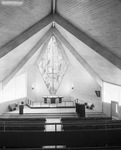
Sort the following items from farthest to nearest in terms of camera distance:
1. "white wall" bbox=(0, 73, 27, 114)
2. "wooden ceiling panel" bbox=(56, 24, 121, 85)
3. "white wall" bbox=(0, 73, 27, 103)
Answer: "white wall" bbox=(0, 73, 27, 103), "white wall" bbox=(0, 73, 27, 114), "wooden ceiling panel" bbox=(56, 24, 121, 85)

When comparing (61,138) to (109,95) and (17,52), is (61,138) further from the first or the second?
(109,95)

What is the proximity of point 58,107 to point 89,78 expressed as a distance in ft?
13.3

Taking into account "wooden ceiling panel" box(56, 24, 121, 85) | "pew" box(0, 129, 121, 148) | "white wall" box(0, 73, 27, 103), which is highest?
"wooden ceiling panel" box(56, 24, 121, 85)

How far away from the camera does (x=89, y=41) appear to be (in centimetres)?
1152

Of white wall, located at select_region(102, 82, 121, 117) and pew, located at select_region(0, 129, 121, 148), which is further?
white wall, located at select_region(102, 82, 121, 117)

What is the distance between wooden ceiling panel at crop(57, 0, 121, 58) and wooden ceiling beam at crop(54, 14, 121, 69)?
36 cm

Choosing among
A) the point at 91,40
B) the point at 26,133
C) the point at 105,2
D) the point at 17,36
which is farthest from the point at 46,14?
the point at 26,133

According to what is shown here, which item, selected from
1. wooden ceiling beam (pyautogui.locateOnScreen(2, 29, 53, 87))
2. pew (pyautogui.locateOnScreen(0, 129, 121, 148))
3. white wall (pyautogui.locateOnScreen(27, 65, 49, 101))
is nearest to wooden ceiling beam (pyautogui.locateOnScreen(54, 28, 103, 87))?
wooden ceiling beam (pyautogui.locateOnScreen(2, 29, 53, 87))

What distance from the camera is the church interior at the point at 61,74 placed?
7012mm

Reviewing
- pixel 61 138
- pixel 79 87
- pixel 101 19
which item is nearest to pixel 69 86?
pixel 79 87

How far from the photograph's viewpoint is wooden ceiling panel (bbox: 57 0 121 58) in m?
7.52

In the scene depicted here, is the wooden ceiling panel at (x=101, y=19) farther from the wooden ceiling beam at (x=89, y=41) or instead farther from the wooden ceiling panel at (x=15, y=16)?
the wooden ceiling panel at (x=15, y=16)

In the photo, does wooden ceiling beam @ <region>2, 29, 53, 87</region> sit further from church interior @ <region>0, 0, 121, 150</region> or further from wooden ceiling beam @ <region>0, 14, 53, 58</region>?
wooden ceiling beam @ <region>0, 14, 53, 58</region>

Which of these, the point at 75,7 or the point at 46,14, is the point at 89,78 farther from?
the point at 75,7
